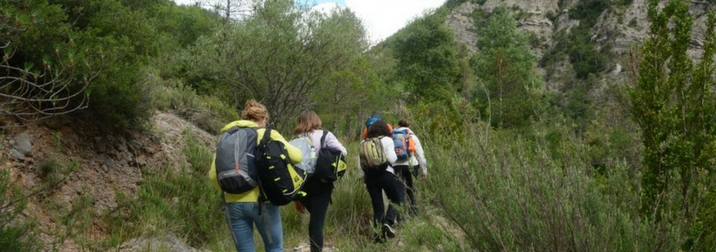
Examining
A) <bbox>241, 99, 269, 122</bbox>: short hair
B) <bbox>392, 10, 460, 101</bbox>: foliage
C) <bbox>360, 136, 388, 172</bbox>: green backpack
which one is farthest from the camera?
<bbox>392, 10, 460, 101</bbox>: foliage

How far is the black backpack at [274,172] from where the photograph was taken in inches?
156

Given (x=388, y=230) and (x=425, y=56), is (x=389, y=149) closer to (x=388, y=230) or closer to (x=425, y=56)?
(x=388, y=230)

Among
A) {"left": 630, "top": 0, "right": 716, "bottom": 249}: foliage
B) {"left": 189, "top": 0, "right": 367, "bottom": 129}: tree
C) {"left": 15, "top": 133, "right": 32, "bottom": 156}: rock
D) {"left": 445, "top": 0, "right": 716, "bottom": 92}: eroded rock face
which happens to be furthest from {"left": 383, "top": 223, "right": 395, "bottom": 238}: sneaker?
{"left": 445, "top": 0, "right": 716, "bottom": 92}: eroded rock face

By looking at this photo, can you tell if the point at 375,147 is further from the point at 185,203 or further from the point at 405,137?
the point at 185,203

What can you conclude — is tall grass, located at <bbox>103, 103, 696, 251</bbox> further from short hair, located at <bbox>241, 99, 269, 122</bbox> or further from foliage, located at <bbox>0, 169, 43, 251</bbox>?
foliage, located at <bbox>0, 169, 43, 251</bbox>

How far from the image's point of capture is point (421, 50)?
35750mm

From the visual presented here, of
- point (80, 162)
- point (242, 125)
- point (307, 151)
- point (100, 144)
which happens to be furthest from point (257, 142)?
point (100, 144)

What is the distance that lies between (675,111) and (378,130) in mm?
3049

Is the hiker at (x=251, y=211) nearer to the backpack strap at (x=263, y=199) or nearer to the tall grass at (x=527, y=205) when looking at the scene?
the backpack strap at (x=263, y=199)

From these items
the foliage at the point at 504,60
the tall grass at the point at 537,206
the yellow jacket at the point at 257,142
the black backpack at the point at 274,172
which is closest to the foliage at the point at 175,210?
the yellow jacket at the point at 257,142

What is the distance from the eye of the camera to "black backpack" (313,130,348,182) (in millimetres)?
4699

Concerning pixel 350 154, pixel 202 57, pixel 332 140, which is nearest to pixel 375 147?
pixel 332 140

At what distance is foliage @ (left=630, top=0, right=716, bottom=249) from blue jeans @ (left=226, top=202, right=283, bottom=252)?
261cm

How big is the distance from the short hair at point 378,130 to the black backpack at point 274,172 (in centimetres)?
200
